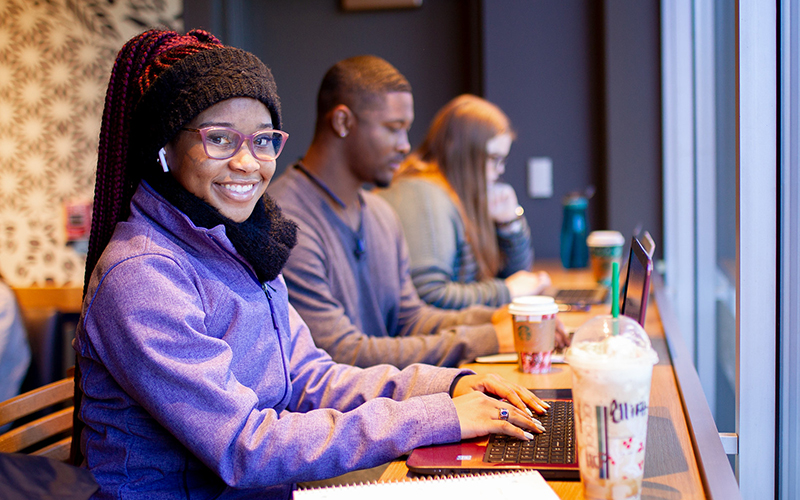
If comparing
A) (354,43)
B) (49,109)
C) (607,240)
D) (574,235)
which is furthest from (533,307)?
(49,109)

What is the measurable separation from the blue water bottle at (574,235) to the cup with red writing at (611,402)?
241 centimetres

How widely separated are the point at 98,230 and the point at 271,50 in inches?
119

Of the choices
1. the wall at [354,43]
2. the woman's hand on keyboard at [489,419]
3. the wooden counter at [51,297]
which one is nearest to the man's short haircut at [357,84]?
the woman's hand on keyboard at [489,419]

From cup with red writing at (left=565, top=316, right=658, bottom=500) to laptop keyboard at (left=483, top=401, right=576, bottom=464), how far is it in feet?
0.51

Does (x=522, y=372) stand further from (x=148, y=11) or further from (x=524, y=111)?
(x=148, y=11)

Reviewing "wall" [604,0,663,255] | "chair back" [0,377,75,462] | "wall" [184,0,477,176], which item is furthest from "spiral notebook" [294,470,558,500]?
"wall" [184,0,477,176]

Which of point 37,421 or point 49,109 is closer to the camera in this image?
point 37,421

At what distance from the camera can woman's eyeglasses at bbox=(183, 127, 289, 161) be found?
1143mm

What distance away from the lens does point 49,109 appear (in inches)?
148

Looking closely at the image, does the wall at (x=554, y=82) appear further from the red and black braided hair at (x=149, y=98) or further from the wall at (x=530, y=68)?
the red and black braided hair at (x=149, y=98)

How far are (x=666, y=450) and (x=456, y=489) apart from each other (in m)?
0.35

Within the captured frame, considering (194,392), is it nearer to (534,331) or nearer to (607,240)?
(534,331)

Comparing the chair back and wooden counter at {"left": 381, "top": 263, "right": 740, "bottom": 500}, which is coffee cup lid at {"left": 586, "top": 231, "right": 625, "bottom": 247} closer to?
wooden counter at {"left": 381, "top": 263, "right": 740, "bottom": 500}

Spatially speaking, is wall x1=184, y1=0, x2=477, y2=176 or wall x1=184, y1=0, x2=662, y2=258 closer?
wall x1=184, y1=0, x2=662, y2=258
